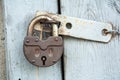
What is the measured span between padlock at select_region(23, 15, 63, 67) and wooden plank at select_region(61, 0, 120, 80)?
0.06 meters

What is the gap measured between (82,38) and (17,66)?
0.77 feet

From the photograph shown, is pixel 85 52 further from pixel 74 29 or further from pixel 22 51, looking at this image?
pixel 22 51

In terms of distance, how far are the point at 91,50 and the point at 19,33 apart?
250mm

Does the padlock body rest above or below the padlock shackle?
below

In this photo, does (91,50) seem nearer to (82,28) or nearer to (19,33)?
(82,28)

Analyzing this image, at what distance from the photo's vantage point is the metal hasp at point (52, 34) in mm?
873

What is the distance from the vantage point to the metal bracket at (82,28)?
924mm

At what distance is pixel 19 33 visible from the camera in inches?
35.9

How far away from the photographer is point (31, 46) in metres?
0.87

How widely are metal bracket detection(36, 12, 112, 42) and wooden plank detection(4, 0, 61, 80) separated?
0.11 ft

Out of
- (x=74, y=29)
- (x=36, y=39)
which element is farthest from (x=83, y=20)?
(x=36, y=39)

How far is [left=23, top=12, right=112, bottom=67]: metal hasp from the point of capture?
0.87 m

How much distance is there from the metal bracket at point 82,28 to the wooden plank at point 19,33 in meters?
0.03

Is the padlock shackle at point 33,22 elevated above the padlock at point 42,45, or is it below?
above
